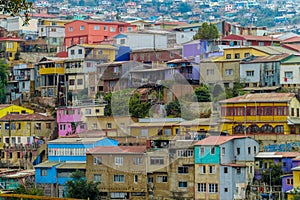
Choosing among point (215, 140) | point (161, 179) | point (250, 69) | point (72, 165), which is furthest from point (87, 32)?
point (215, 140)

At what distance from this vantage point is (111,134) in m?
36.2

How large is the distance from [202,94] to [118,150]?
5.17 meters

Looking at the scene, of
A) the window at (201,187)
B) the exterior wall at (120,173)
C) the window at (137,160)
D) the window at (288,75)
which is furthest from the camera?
the window at (288,75)

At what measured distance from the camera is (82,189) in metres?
31.0

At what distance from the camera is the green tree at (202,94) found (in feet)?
118

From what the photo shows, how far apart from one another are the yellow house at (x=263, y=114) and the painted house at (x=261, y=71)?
2.99m

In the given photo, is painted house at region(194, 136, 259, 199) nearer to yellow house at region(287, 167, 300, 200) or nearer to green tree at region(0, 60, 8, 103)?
yellow house at region(287, 167, 300, 200)

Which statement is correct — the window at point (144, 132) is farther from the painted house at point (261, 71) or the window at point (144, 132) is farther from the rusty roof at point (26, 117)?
the rusty roof at point (26, 117)

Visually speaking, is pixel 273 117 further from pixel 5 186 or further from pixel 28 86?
pixel 28 86

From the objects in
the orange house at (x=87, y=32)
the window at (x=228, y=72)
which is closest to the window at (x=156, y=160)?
the window at (x=228, y=72)

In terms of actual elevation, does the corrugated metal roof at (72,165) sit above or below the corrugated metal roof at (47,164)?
above

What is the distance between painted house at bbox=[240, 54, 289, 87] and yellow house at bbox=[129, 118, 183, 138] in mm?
4359

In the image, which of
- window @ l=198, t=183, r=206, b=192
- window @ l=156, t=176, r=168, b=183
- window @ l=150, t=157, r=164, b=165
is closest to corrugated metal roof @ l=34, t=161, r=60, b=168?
window @ l=150, t=157, r=164, b=165

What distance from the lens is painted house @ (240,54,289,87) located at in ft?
123
